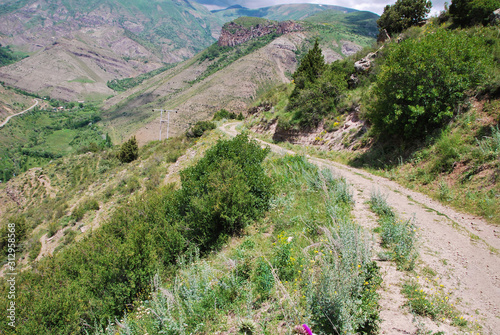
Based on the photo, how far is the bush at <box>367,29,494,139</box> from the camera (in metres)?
8.58

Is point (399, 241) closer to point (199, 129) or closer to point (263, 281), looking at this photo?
point (263, 281)

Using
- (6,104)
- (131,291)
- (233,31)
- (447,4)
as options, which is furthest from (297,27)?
(131,291)

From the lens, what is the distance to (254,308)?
382 centimetres

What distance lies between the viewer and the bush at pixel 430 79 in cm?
858

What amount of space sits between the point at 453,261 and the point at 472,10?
16928 mm

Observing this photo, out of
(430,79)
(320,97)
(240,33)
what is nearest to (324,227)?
(430,79)

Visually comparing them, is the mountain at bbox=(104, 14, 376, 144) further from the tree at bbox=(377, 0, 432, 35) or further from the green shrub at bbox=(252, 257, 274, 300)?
the green shrub at bbox=(252, 257, 274, 300)

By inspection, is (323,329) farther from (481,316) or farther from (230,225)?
(230,225)

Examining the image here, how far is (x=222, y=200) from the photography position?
6801 mm

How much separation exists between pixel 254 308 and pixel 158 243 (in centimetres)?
333

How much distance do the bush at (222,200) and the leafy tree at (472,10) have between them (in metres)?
16.0

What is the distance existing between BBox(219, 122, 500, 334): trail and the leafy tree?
13.8 metres

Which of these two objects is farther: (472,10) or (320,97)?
(320,97)

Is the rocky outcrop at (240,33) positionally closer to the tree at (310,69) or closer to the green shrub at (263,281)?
the tree at (310,69)
